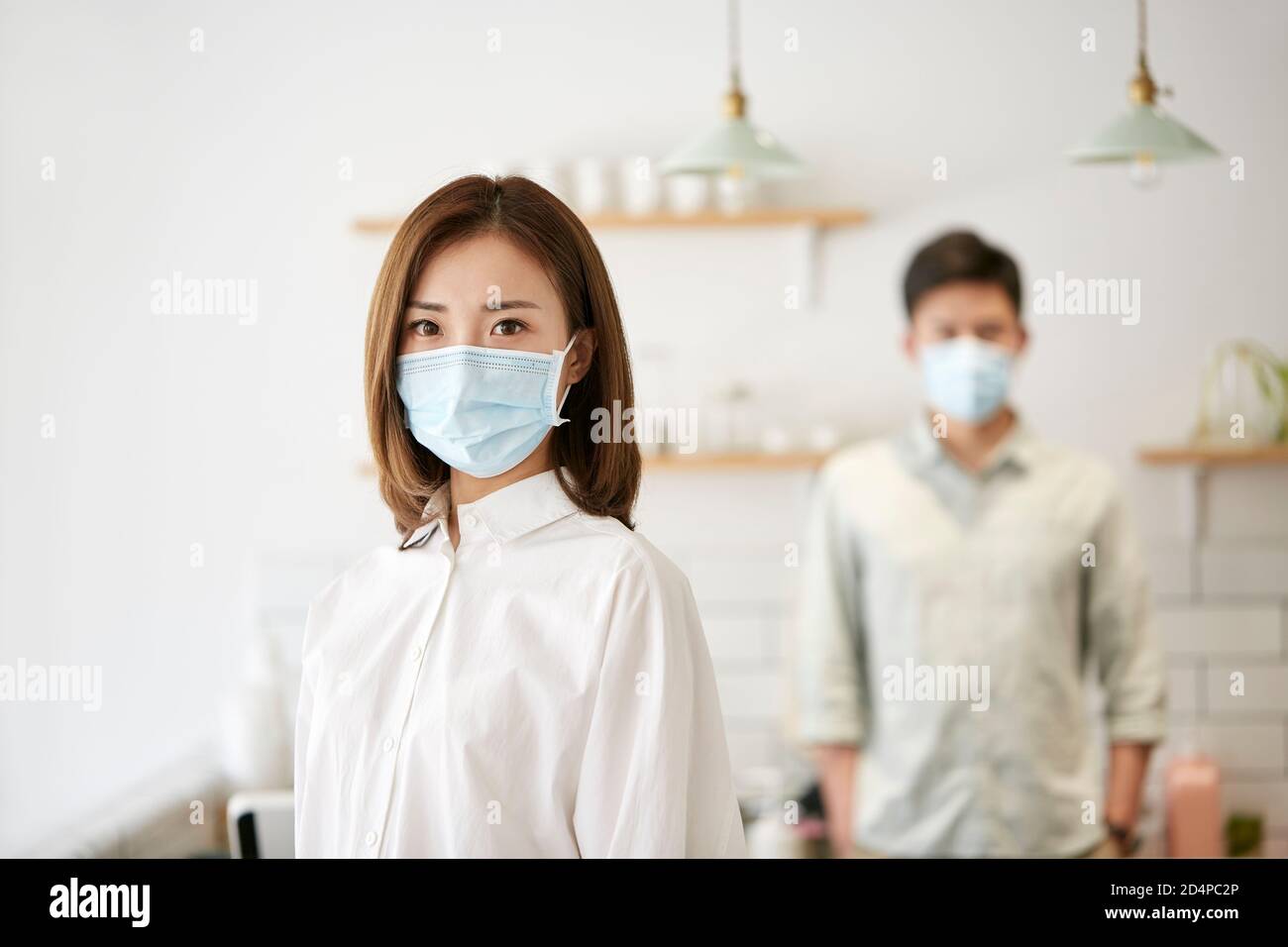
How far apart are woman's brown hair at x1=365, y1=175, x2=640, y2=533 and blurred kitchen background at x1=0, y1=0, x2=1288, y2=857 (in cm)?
79

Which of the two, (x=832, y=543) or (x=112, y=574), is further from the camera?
(x=112, y=574)

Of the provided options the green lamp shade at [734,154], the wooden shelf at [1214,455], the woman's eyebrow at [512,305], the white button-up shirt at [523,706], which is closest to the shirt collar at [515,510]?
the white button-up shirt at [523,706]

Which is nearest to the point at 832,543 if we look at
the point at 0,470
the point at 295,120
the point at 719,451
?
the point at 719,451

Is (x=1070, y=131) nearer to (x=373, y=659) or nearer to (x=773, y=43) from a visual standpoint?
(x=773, y=43)

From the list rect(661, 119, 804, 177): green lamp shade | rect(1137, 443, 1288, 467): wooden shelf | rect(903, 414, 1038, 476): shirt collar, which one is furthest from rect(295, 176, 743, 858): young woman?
rect(1137, 443, 1288, 467): wooden shelf

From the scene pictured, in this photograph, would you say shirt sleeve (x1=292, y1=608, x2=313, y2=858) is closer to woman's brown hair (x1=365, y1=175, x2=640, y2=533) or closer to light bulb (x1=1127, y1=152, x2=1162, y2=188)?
woman's brown hair (x1=365, y1=175, x2=640, y2=533)

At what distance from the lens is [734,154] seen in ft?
3.85

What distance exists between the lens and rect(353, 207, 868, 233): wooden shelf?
4.89 ft

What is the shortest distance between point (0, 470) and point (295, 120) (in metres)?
0.58

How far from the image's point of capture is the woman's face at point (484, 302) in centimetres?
66

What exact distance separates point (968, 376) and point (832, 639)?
13.1 inches
